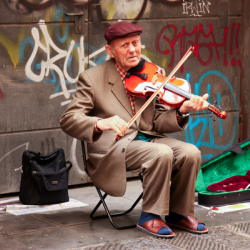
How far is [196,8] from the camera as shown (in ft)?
19.3

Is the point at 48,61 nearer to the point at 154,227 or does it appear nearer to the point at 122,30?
the point at 122,30

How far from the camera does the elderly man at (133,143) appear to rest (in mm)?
3779

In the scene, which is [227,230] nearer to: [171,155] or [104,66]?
[171,155]

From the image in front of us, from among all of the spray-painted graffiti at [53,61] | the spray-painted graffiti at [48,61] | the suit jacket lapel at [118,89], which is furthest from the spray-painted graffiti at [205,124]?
the suit jacket lapel at [118,89]

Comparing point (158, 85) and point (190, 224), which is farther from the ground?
point (158, 85)

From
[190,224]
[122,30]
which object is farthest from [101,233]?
[122,30]

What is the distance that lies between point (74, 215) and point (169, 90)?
4.43 ft

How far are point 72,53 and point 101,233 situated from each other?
193 cm

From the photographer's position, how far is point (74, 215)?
4.41 m

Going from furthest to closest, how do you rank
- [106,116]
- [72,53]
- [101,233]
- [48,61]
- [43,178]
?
[72,53], [48,61], [43,178], [106,116], [101,233]

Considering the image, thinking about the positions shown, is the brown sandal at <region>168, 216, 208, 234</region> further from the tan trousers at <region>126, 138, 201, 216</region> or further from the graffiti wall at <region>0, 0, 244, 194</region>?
the graffiti wall at <region>0, 0, 244, 194</region>

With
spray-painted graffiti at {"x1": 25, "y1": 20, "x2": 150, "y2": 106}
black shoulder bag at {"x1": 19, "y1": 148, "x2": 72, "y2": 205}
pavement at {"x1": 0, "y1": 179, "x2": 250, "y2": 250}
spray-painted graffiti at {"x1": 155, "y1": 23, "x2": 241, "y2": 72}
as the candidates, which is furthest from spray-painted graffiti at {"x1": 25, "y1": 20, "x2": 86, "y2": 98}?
pavement at {"x1": 0, "y1": 179, "x2": 250, "y2": 250}

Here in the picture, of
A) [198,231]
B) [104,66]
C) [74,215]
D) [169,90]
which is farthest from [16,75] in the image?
[198,231]

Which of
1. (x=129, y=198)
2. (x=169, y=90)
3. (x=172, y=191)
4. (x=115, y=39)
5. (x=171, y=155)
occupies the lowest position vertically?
(x=129, y=198)
